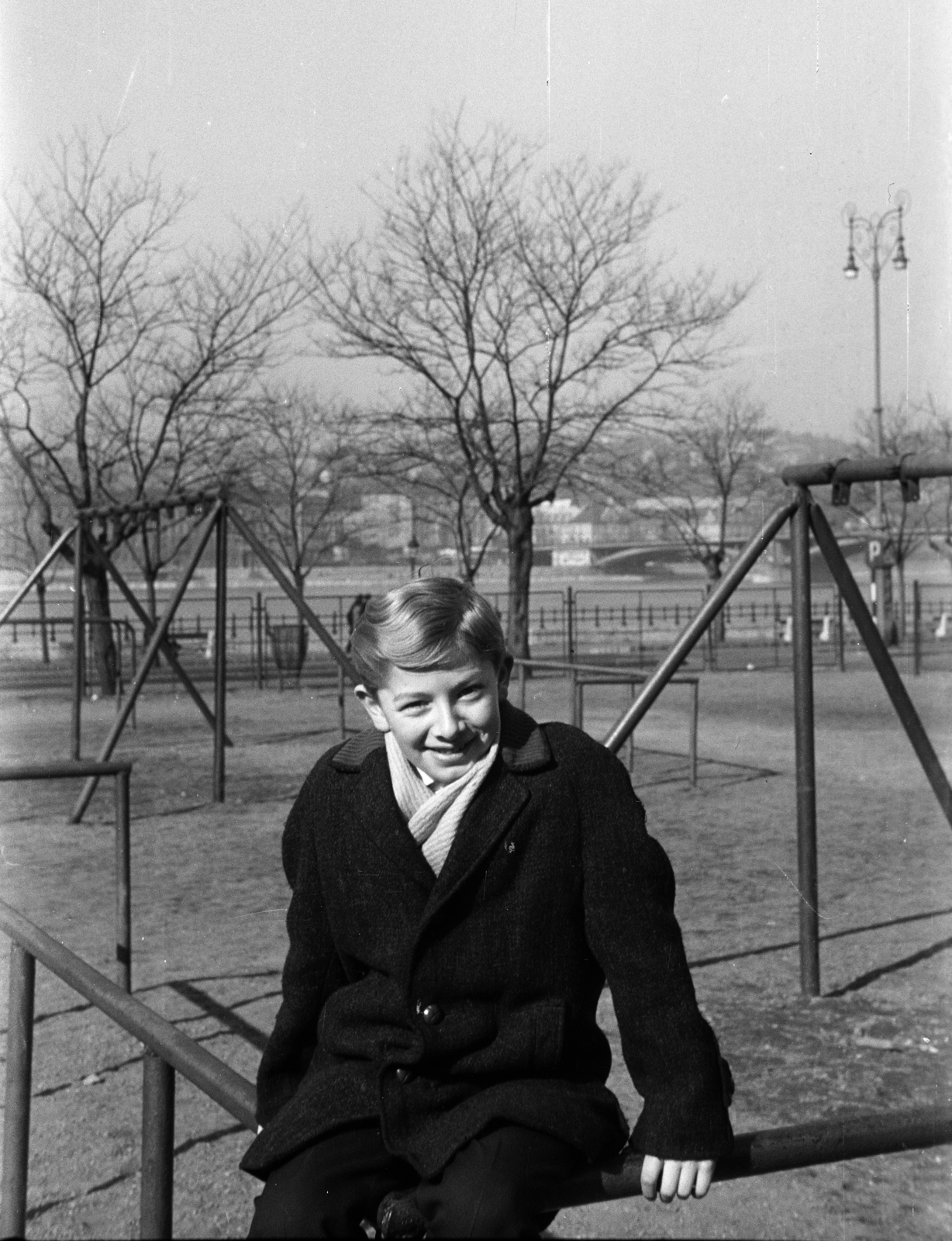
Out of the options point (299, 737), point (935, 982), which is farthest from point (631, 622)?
point (935, 982)

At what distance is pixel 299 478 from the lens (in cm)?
2398

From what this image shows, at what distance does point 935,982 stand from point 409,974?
387cm

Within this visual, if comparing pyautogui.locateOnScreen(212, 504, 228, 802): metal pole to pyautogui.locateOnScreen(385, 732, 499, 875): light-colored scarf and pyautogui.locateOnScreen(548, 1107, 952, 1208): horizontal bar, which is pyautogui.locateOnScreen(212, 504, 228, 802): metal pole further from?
pyautogui.locateOnScreen(548, 1107, 952, 1208): horizontal bar

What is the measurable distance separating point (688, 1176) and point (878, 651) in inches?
141

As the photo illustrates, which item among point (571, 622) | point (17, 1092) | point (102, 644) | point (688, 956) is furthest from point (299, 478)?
point (17, 1092)

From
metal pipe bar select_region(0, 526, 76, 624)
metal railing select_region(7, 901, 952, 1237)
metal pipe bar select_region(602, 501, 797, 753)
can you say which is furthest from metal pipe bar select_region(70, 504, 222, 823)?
metal railing select_region(7, 901, 952, 1237)

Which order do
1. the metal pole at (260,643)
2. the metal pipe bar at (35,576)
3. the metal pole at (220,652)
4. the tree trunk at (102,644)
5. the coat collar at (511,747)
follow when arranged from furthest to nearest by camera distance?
1. the metal pole at (260,643)
2. the tree trunk at (102,644)
3. the metal pipe bar at (35,576)
4. the metal pole at (220,652)
5. the coat collar at (511,747)

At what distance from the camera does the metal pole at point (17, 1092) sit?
2715 millimetres

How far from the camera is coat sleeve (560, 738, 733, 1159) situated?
1749 millimetres

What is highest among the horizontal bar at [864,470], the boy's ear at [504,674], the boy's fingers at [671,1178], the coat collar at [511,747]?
the horizontal bar at [864,470]

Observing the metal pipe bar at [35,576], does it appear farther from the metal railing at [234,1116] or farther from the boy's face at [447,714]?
the boy's face at [447,714]

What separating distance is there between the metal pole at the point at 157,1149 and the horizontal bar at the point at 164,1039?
41 mm

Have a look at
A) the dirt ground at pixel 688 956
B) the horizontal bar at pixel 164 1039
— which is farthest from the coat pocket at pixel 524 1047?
the dirt ground at pixel 688 956

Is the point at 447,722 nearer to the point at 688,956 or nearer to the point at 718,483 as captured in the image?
the point at 688,956
